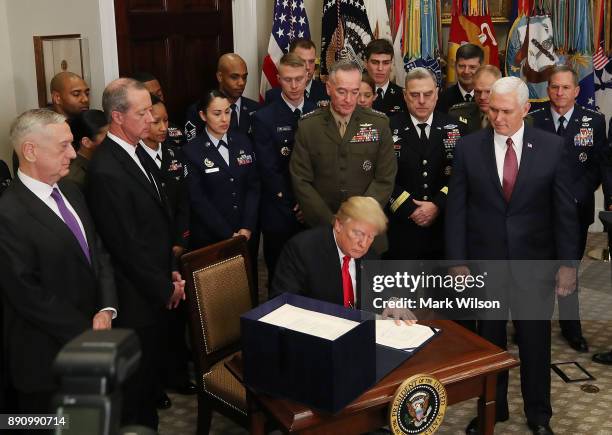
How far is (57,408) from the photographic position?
34.4 inches

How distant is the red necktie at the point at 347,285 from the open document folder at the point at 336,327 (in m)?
0.21

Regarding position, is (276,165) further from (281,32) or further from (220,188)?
(281,32)

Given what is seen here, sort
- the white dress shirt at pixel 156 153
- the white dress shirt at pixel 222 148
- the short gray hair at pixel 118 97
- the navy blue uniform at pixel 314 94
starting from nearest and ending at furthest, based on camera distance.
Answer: the short gray hair at pixel 118 97
the white dress shirt at pixel 156 153
the white dress shirt at pixel 222 148
the navy blue uniform at pixel 314 94

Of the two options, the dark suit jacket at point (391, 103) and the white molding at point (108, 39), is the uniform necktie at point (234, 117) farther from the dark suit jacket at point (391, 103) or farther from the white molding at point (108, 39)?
the dark suit jacket at point (391, 103)

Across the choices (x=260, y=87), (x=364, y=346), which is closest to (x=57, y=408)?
(x=364, y=346)

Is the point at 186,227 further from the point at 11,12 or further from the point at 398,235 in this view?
the point at 11,12

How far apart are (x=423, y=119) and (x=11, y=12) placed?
2.44 metres

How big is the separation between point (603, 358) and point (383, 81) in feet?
6.97

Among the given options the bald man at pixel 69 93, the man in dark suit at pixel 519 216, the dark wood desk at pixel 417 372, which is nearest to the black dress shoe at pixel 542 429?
the man in dark suit at pixel 519 216

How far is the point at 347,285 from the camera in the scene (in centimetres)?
307

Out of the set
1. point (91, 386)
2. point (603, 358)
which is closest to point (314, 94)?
point (603, 358)

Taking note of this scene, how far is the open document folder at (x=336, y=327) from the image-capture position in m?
2.37

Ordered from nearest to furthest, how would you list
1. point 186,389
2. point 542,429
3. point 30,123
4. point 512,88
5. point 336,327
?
point 336,327, point 30,123, point 512,88, point 542,429, point 186,389

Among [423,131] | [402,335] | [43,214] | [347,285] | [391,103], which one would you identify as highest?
[391,103]
